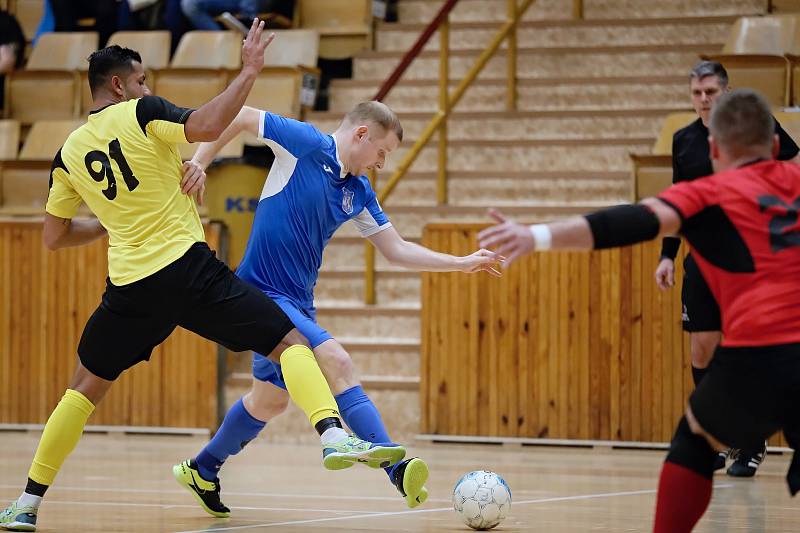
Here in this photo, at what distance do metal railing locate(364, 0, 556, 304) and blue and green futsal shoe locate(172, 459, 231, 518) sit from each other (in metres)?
4.51

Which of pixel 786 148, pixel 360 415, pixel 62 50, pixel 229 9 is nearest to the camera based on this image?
pixel 360 415

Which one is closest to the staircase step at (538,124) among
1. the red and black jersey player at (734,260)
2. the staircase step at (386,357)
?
the staircase step at (386,357)

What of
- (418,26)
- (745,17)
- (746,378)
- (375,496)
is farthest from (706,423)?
(418,26)

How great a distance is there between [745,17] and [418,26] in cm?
302

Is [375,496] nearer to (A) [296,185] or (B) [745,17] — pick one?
(A) [296,185]

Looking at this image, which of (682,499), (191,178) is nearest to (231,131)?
(191,178)

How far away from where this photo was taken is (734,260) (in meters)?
3.28

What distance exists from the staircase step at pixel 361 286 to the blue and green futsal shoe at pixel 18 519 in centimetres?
543

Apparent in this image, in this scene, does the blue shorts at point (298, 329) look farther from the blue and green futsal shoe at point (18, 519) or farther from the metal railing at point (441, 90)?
the metal railing at point (441, 90)

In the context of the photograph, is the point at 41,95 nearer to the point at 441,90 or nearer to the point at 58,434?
the point at 441,90

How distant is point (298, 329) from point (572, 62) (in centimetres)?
678

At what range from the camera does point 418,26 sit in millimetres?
11828

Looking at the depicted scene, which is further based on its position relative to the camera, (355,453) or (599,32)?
(599,32)

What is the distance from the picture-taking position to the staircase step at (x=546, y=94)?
34.5 ft
